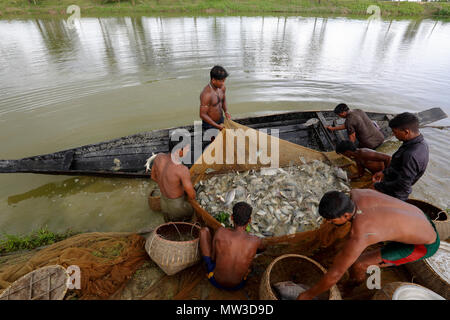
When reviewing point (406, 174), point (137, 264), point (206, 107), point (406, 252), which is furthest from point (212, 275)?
point (206, 107)

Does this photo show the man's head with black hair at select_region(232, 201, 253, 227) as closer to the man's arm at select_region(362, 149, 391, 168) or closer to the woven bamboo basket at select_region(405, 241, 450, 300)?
the woven bamboo basket at select_region(405, 241, 450, 300)

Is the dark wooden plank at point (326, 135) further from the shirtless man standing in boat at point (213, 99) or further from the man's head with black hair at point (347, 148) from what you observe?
the shirtless man standing in boat at point (213, 99)

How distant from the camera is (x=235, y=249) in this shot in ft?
7.42

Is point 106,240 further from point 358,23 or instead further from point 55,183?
point 358,23

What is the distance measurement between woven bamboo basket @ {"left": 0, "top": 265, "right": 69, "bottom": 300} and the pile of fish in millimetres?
1867

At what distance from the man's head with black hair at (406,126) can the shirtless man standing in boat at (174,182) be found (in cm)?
262

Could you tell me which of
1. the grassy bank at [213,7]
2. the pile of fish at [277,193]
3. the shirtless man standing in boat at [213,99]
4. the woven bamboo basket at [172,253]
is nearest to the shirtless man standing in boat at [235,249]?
the woven bamboo basket at [172,253]

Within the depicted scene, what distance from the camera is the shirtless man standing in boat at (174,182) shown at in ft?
9.63

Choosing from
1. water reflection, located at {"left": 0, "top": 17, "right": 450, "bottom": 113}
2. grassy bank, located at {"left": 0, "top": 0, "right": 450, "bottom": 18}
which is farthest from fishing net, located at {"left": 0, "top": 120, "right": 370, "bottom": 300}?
grassy bank, located at {"left": 0, "top": 0, "right": 450, "bottom": 18}

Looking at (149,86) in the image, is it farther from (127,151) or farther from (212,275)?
(212,275)

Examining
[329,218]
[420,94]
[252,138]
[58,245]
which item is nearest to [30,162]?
[58,245]

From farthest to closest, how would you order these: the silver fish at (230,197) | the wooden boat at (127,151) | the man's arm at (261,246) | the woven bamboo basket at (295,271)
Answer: the wooden boat at (127,151), the silver fish at (230,197), the woven bamboo basket at (295,271), the man's arm at (261,246)

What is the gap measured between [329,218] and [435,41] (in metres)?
21.4
